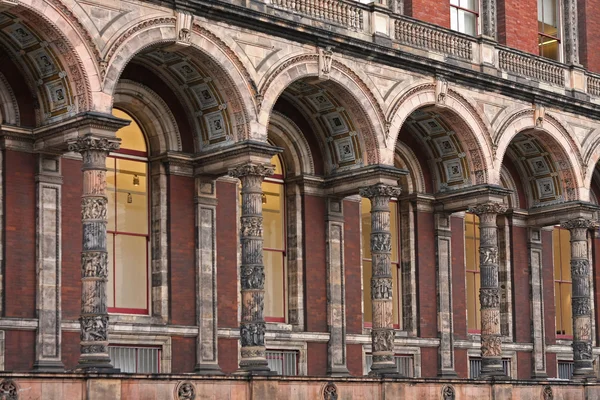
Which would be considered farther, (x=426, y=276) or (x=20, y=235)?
(x=426, y=276)

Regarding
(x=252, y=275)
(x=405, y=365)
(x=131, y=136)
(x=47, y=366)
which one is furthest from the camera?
(x=405, y=365)

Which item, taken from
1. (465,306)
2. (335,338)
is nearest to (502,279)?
(465,306)

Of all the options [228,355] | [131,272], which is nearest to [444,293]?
[228,355]

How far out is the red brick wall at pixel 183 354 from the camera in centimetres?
2631

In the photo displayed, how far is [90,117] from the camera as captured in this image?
22562 mm

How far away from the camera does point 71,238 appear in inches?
980

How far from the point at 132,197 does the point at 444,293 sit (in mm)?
9051

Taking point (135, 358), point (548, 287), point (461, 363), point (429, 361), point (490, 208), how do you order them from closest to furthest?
point (135, 358) < point (490, 208) < point (429, 361) < point (461, 363) < point (548, 287)

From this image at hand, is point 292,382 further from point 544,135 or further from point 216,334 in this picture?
point 544,135

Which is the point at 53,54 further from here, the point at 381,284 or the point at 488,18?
the point at 488,18

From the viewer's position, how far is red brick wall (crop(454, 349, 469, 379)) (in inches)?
1267

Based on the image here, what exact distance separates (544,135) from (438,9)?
402 cm

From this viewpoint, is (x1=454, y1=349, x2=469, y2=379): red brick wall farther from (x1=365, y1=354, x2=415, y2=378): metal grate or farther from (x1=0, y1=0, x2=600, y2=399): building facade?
(x1=365, y1=354, x2=415, y2=378): metal grate

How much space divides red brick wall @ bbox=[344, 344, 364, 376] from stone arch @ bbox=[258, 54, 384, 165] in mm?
4431
